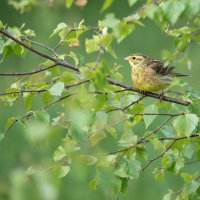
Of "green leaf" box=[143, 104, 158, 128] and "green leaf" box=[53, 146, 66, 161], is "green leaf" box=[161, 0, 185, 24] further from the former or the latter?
"green leaf" box=[143, 104, 158, 128]

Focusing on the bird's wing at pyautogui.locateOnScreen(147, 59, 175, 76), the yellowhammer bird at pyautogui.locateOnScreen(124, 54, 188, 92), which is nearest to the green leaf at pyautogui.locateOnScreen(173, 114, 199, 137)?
the yellowhammer bird at pyautogui.locateOnScreen(124, 54, 188, 92)

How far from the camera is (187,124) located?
2.64m

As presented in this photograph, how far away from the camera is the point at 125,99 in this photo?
9.59 feet

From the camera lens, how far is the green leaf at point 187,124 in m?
2.63

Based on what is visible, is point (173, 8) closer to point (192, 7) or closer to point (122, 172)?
point (192, 7)

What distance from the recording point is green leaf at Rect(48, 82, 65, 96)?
2.66m

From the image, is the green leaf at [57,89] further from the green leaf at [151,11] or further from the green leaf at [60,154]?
the green leaf at [151,11]

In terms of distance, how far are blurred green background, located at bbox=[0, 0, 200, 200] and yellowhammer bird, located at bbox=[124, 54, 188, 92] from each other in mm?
255

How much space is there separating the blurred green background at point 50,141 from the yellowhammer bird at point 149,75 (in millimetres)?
255

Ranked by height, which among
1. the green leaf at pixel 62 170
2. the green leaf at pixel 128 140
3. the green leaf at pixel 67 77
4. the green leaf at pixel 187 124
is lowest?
the green leaf at pixel 62 170

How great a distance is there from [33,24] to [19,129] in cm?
311

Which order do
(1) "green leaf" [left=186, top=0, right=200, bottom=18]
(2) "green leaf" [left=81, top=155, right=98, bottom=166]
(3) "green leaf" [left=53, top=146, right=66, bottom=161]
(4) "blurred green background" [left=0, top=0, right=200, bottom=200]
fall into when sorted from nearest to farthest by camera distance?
(4) "blurred green background" [left=0, top=0, right=200, bottom=200] → (2) "green leaf" [left=81, top=155, right=98, bottom=166] → (1) "green leaf" [left=186, top=0, right=200, bottom=18] → (3) "green leaf" [left=53, top=146, right=66, bottom=161]

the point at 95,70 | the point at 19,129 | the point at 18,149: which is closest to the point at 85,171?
the point at 95,70

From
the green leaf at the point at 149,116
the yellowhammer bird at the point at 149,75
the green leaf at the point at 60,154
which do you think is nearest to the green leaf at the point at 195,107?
the green leaf at the point at 149,116
